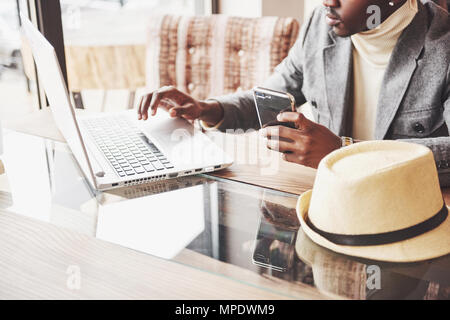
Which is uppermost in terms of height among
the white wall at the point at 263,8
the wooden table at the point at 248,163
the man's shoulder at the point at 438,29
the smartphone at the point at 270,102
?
the white wall at the point at 263,8

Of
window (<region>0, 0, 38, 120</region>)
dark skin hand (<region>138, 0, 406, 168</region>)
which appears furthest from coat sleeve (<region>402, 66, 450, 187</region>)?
window (<region>0, 0, 38, 120</region>)

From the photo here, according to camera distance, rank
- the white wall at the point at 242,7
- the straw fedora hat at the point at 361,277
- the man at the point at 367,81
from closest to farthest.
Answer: the straw fedora hat at the point at 361,277 < the man at the point at 367,81 < the white wall at the point at 242,7

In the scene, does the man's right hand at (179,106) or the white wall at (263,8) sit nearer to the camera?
the man's right hand at (179,106)

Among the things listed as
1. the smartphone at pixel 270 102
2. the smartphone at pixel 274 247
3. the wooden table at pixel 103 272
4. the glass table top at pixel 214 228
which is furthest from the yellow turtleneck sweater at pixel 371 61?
the wooden table at pixel 103 272

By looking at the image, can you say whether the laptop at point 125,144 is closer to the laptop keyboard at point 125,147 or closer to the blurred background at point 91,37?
the laptop keyboard at point 125,147

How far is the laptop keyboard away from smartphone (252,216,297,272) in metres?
0.30

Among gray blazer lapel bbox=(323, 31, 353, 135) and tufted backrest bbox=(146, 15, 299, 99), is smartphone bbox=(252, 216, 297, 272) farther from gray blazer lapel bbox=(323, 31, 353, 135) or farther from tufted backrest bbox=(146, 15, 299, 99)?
tufted backrest bbox=(146, 15, 299, 99)

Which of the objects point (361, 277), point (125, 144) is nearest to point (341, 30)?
point (125, 144)

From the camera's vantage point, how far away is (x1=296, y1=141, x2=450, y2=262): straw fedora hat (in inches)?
26.0

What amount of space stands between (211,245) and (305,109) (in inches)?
79.8

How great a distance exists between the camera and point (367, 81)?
143cm

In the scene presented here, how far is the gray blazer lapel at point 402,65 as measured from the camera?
4.15ft
